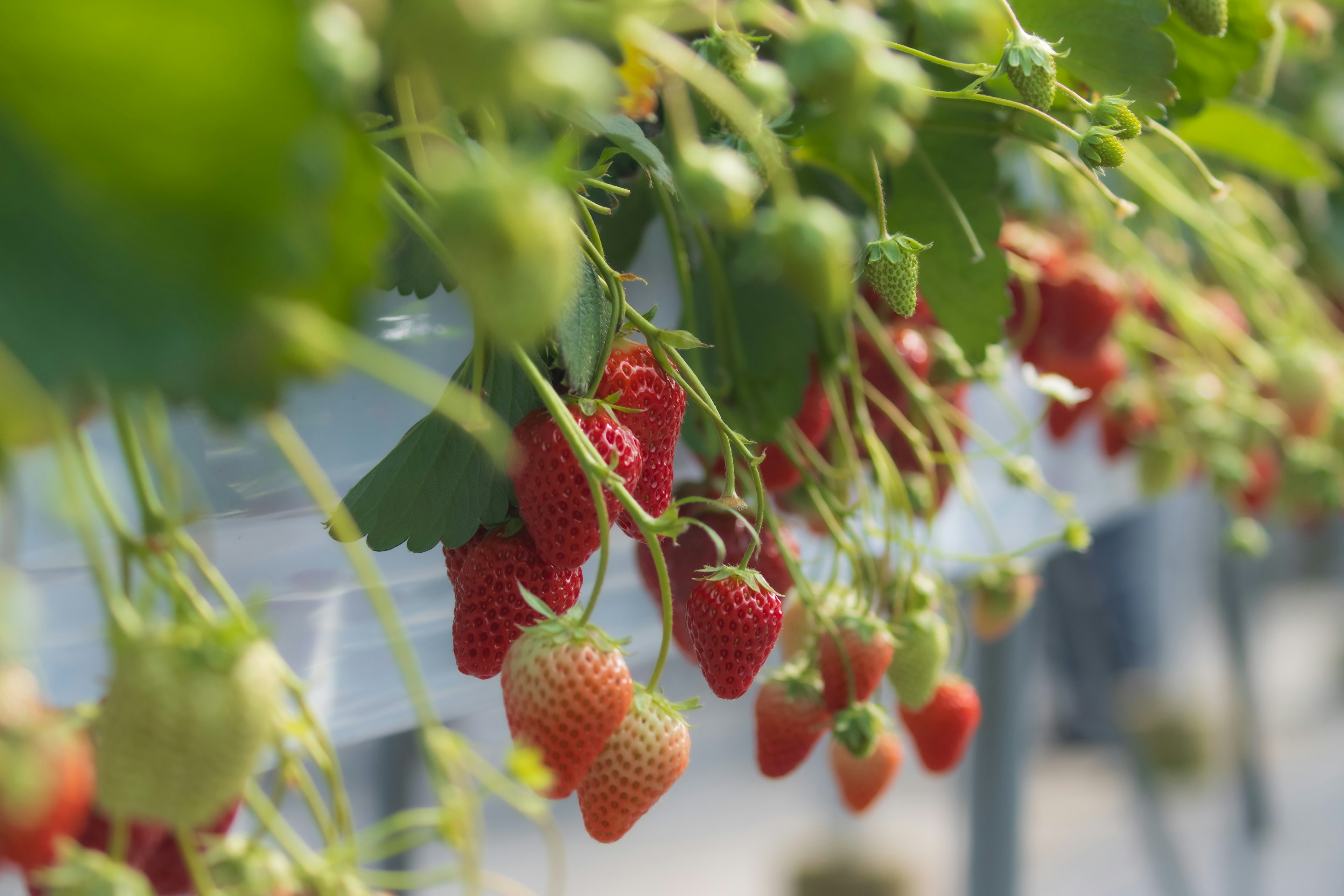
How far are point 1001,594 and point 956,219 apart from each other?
0.20m

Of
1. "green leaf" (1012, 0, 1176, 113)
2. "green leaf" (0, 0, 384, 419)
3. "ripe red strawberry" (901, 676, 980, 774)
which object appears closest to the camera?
"green leaf" (0, 0, 384, 419)

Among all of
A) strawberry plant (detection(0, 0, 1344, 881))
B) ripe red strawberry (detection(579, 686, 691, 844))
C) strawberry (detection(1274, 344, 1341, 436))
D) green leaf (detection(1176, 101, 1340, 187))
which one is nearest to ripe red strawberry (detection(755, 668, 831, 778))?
strawberry plant (detection(0, 0, 1344, 881))

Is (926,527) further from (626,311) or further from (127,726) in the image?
(127,726)

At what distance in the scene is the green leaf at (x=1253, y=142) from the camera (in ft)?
2.06

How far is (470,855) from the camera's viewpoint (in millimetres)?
186

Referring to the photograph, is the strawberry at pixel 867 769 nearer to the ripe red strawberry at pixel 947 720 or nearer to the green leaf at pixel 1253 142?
the ripe red strawberry at pixel 947 720

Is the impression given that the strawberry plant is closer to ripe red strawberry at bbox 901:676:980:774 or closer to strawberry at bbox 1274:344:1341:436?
ripe red strawberry at bbox 901:676:980:774

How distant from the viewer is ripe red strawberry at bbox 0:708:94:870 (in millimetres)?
168

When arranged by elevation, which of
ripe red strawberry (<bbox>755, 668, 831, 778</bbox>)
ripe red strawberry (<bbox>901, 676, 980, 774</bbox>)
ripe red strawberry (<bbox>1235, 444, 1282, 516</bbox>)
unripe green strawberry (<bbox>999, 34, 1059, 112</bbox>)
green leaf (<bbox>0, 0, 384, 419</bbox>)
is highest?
unripe green strawberry (<bbox>999, 34, 1059, 112</bbox>)

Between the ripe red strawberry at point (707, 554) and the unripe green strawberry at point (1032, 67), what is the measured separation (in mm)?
153

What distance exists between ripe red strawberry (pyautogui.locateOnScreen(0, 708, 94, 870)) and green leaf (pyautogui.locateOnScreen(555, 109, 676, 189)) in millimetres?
169

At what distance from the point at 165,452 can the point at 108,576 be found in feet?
0.07

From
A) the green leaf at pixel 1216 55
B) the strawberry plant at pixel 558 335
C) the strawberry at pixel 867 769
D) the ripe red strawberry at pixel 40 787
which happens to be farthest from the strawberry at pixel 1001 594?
the ripe red strawberry at pixel 40 787

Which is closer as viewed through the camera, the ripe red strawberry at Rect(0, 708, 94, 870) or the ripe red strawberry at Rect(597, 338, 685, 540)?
the ripe red strawberry at Rect(0, 708, 94, 870)
